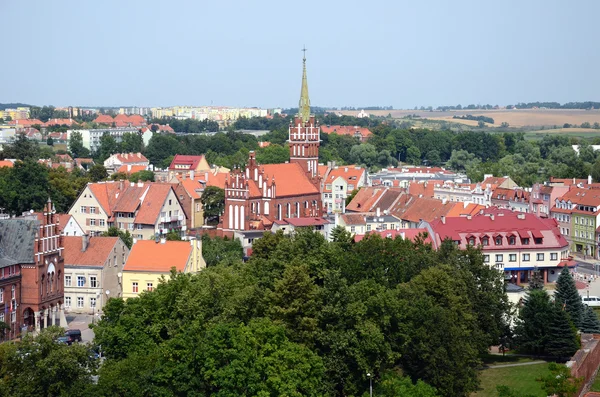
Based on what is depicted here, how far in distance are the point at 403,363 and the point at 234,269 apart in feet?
51.9

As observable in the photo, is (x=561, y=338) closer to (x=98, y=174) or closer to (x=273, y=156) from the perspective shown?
(x=98, y=174)

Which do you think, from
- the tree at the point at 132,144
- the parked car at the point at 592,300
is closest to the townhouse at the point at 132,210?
the parked car at the point at 592,300

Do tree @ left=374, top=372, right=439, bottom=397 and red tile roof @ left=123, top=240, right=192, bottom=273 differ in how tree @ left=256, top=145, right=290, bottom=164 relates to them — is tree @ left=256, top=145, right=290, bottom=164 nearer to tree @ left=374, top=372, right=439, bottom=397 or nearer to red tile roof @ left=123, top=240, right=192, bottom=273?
A: red tile roof @ left=123, top=240, right=192, bottom=273

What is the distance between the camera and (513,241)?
7806 cm

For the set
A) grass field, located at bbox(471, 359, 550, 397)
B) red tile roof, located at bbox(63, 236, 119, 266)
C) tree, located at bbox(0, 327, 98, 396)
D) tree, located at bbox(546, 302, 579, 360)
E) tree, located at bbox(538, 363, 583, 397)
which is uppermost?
red tile roof, located at bbox(63, 236, 119, 266)

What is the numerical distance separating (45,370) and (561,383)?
2375cm

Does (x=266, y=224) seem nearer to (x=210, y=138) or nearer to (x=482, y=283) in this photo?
(x=482, y=283)

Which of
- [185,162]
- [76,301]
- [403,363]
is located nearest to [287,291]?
[403,363]

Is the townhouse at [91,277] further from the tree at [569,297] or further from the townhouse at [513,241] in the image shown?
the tree at [569,297]

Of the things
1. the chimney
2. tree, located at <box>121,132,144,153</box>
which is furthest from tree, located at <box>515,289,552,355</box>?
tree, located at <box>121,132,144,153</box>

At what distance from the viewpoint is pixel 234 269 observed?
6144cm

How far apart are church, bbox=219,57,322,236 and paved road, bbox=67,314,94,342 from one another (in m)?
24.4

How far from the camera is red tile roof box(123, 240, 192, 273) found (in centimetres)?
6694

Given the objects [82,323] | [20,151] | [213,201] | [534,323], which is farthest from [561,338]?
[20,151]
